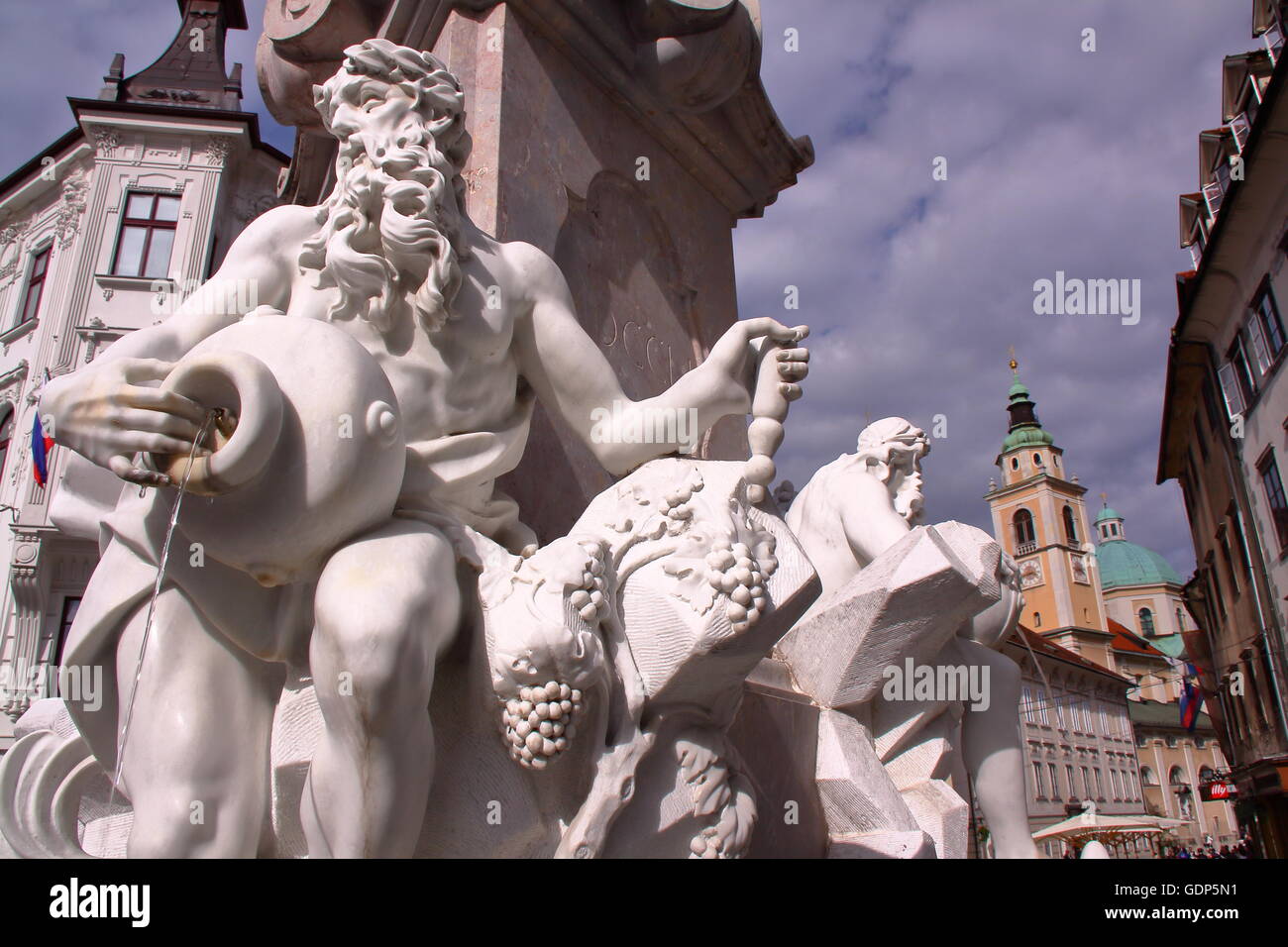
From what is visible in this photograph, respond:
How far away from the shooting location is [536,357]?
Answer: 2625mm

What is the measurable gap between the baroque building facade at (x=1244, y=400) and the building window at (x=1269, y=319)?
53mm

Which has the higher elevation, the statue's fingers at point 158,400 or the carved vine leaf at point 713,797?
the statue's fingers at point 158,400

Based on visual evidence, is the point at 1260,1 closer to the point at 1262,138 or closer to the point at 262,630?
the point at 1262,138

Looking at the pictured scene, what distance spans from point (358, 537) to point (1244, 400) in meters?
27.5

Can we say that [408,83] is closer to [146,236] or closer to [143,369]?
[143,369]

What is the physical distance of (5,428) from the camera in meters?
21.6


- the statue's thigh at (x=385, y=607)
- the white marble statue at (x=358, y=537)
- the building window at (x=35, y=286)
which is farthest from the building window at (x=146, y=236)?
the statue's thigh at (x=385, y=607)

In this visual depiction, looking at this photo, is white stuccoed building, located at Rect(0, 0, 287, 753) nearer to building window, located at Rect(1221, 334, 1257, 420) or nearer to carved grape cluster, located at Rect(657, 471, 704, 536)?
carved grape cluster, located at Rect(657, 471, 704, 536)

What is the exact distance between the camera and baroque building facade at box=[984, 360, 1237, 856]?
4272cm

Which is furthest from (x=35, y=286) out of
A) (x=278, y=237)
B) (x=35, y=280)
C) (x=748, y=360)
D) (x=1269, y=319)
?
(x=1269, y=319)

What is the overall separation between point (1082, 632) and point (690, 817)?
234 ft

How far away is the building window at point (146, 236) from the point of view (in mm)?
21609

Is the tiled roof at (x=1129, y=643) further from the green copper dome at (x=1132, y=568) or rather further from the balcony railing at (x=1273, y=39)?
the balcony railing at (x=1273, y=39)
